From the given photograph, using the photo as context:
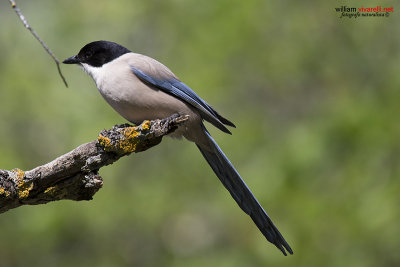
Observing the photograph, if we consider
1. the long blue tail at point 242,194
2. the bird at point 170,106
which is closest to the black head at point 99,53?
the bird at point 170,106

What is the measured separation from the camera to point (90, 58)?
528 cm

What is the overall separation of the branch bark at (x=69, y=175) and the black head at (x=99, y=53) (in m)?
1.63

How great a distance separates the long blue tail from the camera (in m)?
4.61

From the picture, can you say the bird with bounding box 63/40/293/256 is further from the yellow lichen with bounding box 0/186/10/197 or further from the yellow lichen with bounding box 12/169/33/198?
the yellow lichen with bounding box 0/186/10/197

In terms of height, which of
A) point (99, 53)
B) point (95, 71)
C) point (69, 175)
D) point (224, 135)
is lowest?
point (224, 135)

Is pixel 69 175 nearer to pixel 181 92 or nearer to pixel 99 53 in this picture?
pixel 181 92

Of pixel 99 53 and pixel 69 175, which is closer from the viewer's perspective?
pixel 69 175

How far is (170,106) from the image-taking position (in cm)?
461

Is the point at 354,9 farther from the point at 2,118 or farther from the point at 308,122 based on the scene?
the point at 2,118

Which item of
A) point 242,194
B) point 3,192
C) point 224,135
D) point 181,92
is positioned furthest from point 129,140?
point 224,135

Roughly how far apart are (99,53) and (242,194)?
2.01m

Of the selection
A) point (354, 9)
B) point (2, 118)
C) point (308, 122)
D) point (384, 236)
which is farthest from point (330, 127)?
point (2, 118)

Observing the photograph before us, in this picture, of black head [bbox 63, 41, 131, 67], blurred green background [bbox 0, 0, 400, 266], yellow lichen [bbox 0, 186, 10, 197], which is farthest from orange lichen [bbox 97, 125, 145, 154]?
blurred green background [bbox 0, 0, 400, 266]

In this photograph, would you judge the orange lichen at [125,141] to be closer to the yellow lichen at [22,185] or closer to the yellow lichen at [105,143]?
the yellow lichen at [105,143]
